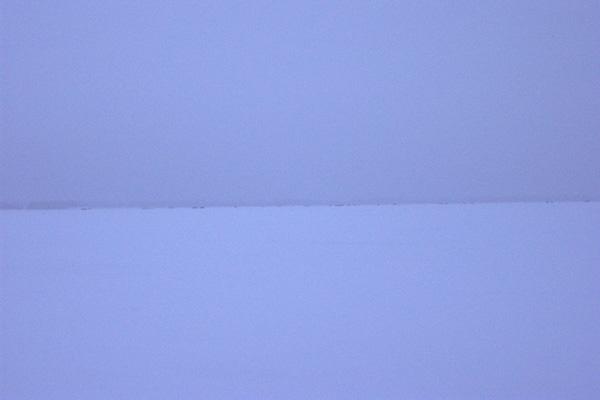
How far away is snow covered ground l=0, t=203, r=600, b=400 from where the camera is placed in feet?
2.50

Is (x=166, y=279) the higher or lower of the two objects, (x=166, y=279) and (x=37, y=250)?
the lower

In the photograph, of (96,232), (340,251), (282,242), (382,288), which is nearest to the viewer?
(382,288)

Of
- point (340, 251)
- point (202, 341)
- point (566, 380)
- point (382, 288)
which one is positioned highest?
point (340, 251)

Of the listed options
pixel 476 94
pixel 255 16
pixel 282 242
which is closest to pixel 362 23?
pixel 255 16

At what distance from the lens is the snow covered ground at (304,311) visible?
762mm

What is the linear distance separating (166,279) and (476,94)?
1391mm

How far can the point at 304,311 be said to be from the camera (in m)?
1.00

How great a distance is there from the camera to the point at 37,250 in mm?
1433

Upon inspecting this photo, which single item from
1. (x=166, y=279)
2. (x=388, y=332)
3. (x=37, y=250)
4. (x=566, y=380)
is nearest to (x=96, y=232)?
(x=37, y=250)

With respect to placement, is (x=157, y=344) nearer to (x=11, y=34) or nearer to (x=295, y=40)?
(x=295, y=40)

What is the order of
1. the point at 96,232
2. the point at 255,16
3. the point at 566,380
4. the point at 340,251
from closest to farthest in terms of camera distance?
the point at 566,380 < the point at 340,251 < the point at 96,232 < the point at 255,16

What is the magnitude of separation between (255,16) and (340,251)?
3.27 feet

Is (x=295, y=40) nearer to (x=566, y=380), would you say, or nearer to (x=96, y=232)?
(x=96, y=232)

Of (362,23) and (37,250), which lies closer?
(37,250)
